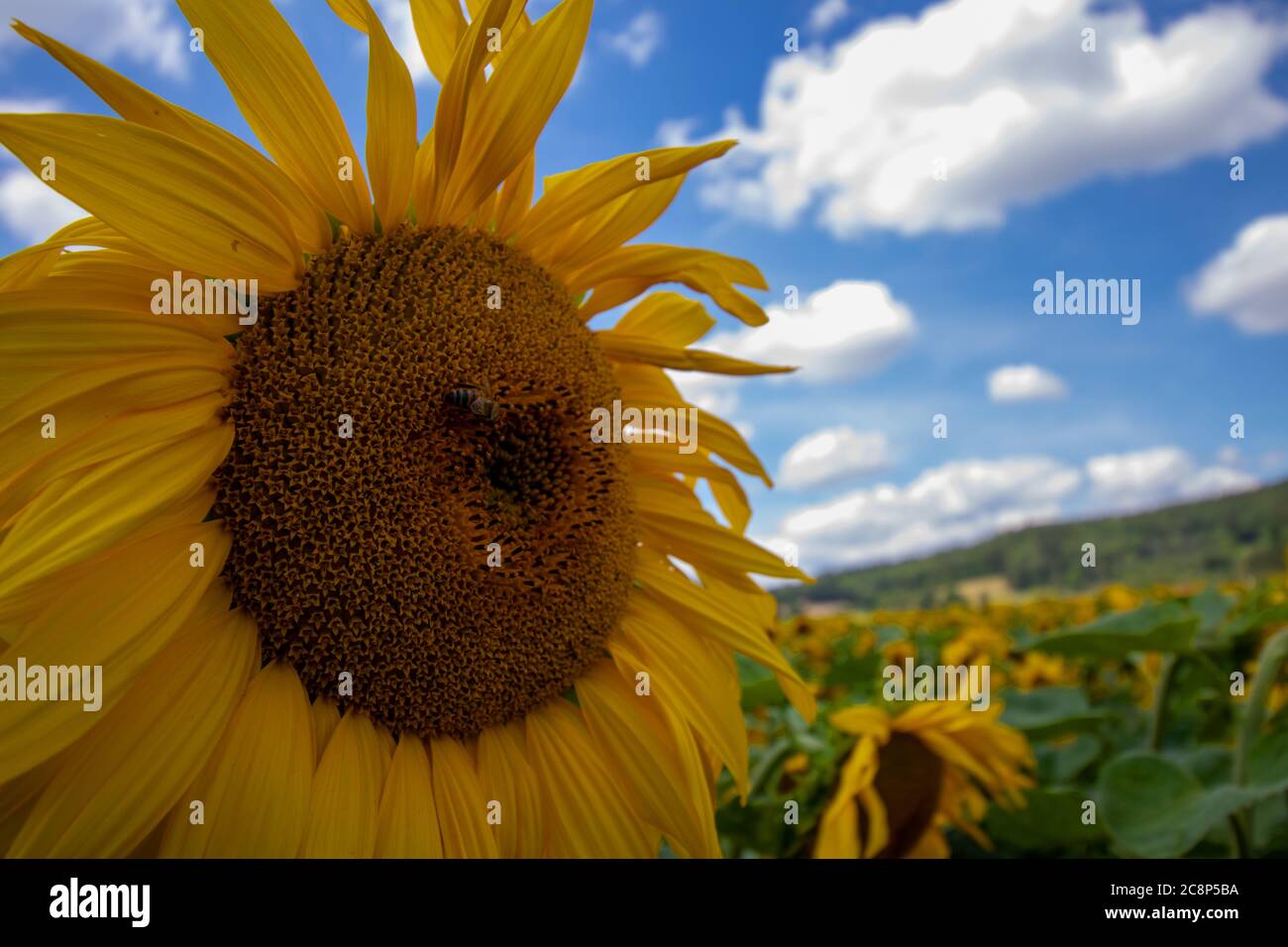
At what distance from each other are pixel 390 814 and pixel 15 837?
582 mm

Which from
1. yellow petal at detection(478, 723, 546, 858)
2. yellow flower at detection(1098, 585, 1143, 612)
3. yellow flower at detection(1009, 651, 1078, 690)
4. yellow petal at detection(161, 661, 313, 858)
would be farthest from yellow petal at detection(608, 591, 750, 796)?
yellow flower at detection(1009, 651, 1078, 690)

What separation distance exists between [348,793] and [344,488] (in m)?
0.55

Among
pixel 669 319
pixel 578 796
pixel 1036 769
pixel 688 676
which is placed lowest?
pixel 1036 769

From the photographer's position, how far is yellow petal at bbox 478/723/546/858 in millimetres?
1935

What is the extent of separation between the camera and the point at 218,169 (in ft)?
5.17

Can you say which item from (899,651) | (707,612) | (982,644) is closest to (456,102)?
(707,612)

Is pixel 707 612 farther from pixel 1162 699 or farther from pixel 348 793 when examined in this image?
pixel 1162 699

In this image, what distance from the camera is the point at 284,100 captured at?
1.68 m

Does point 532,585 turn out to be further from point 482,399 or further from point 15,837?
point 15,837

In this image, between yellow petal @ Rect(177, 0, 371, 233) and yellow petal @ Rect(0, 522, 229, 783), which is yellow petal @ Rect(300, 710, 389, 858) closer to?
yellow petal @ Rect(0, 522, 229, 783)

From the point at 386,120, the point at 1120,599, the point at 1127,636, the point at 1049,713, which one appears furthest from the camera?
the point at 1120,599

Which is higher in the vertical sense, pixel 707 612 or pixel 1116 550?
pixel 707 612
